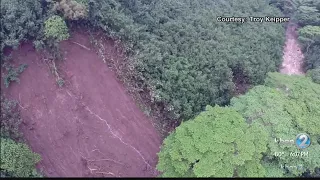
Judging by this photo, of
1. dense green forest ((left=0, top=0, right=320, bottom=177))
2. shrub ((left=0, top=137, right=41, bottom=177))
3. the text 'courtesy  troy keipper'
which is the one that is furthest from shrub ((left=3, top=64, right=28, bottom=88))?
the text 'courtesy  troy keipper'

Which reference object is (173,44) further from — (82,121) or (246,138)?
(246,138)

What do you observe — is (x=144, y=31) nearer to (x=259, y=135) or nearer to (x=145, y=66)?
(x=145, y=66)

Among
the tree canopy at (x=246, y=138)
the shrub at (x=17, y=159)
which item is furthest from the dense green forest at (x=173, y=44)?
the shrub at (x=17, y=159)

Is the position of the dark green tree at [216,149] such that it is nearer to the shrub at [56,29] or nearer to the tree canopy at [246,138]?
the tree canopy at [246,138]

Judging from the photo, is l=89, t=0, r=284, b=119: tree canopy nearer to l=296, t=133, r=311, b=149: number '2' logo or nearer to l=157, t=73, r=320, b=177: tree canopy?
l=157, t=73, r=320, b=177: tree canopy

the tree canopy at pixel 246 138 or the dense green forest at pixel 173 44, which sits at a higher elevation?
the dense green forest at pixel 173 44

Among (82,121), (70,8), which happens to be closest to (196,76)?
(82,121)

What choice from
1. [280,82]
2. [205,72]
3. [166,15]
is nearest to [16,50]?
[166,15]
